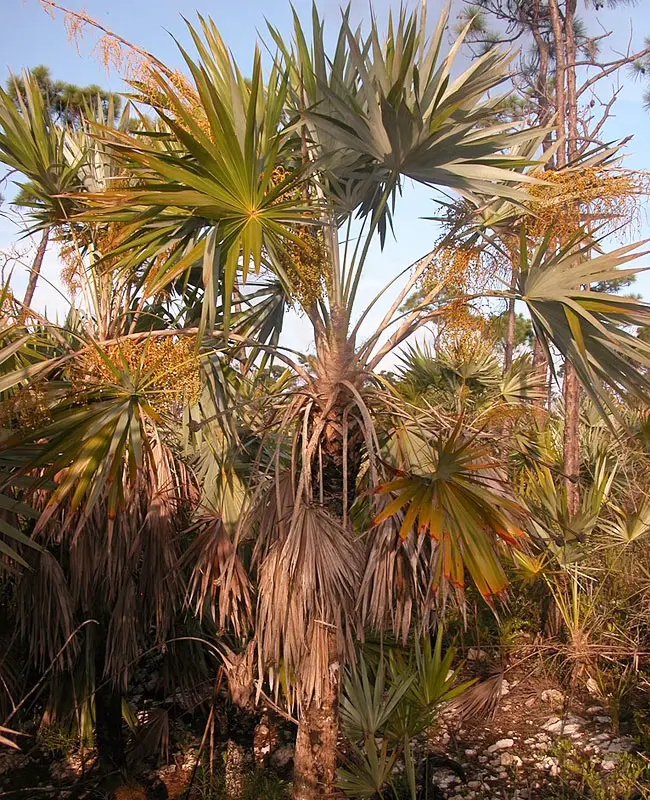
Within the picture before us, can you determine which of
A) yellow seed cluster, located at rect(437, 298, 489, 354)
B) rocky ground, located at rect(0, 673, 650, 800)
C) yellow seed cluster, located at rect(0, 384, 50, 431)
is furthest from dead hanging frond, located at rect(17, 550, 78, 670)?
yellow seed cluster, located at rect(437, 298, 489, 354)

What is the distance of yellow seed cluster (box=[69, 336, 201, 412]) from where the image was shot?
3244 millimetres

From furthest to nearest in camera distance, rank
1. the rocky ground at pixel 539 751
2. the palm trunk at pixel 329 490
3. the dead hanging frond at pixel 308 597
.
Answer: the rocky ground at pixel 539 751, the palm trunk at pixel 329 490, the dead hanging frond at pixel 308 597

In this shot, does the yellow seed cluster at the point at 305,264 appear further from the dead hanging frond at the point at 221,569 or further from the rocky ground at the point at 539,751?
the rocky ground at the point at 539,751

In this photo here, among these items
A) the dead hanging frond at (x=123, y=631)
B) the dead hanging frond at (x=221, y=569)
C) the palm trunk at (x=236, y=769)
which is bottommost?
the palm trunk at (x=236, y=769)

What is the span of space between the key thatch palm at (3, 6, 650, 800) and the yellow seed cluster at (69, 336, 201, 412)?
0.02 m

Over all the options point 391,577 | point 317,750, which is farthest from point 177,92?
point 317,750

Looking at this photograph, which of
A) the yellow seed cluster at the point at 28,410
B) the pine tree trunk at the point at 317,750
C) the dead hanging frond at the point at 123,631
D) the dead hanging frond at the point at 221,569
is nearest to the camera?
the yellow seed cluster at the point at 28,410

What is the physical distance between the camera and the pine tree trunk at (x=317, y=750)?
3859 mm

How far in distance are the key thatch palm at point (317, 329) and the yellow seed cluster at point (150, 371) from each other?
0.02 m

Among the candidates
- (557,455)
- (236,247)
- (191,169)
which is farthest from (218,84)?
(557,455)

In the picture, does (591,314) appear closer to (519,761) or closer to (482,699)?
(482,699)

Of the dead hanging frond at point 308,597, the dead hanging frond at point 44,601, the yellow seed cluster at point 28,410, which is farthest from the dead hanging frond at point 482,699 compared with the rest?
the yellow seed cluster at point 28,410

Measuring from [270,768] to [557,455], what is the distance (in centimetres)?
433

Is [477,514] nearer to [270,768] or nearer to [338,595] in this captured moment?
[338,595]
